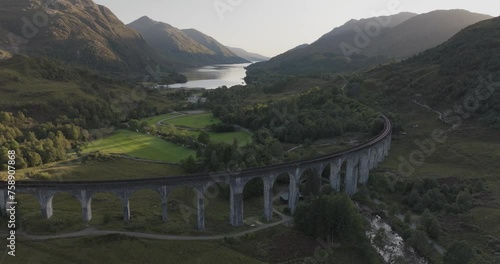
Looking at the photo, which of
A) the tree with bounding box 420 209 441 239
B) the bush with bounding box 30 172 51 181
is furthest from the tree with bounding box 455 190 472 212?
the bush with bounding box 30 172 51 181

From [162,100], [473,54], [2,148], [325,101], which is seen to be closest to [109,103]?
[162,100]

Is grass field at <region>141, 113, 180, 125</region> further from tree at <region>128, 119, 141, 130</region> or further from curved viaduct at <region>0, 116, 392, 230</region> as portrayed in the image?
curved viaduct at <region>0, 116, 392, 230</region>

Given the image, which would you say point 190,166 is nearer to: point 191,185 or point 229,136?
point 191,185

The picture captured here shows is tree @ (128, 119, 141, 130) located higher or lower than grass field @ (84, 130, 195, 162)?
higher

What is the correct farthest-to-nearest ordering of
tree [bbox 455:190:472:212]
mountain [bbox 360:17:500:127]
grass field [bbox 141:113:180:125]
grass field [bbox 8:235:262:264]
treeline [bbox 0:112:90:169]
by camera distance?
grass field [bbox 141:113:180:125]
mountain [bbox 360:17:500:127]
treeline [bbox 0:112:90:169]
tree [bbox 455:190:472:212]
grass field [bbox 8:235:262:264]

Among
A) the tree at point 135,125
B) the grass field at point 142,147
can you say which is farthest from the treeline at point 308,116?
the grass field at point 142,147

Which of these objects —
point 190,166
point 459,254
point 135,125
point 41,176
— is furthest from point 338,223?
point 135,125
